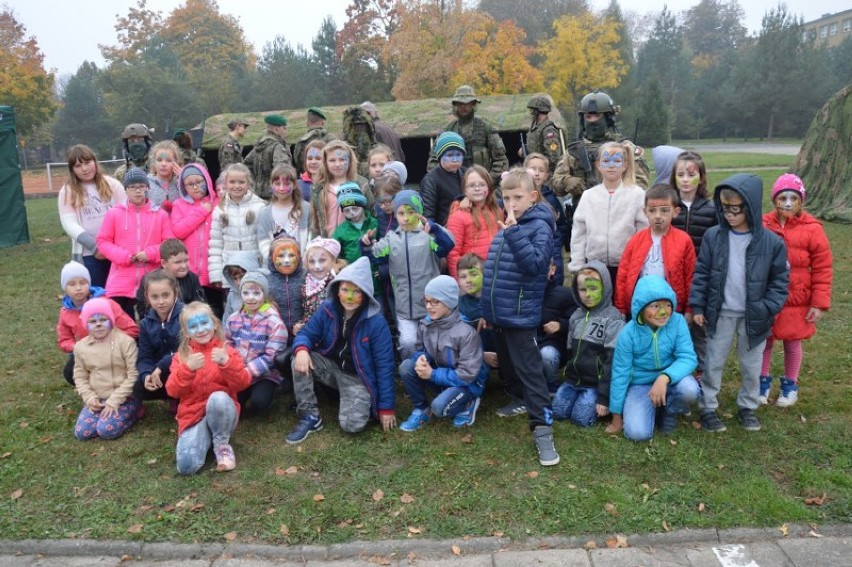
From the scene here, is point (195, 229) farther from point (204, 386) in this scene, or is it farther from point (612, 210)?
point (612, 210)

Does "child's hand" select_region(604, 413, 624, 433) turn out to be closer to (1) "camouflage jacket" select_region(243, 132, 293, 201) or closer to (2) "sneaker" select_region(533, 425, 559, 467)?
(2) "sneaker" select_region(533, 425, 559, 467)

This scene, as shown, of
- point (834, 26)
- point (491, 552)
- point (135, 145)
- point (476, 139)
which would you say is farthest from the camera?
point (834, 26)

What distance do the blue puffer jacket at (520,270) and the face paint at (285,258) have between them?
5.23 feet

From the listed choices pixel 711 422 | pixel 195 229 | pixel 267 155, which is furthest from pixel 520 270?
pixel 267 155

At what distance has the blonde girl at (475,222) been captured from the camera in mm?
5305

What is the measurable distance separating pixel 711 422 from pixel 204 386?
11.8 feet

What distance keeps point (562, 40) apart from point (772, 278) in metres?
30.8

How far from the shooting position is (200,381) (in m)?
4.46

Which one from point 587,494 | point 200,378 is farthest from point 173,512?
point 587,494

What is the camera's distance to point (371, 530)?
361cm

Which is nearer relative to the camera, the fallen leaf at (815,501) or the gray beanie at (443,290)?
the fallen leaf at (815,501)

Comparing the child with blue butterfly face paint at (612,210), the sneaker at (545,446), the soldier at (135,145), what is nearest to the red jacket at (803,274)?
the child with blue butterfly face paint at (612,210)

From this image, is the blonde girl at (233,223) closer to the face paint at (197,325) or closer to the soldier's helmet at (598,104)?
the face paint at (197,325)

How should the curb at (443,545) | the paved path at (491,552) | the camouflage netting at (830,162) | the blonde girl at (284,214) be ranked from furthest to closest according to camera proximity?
the camouflage netting at (830,162)
the blonde girl at (284,214)
the curb at (443,545)
the paved path at (491,552)
